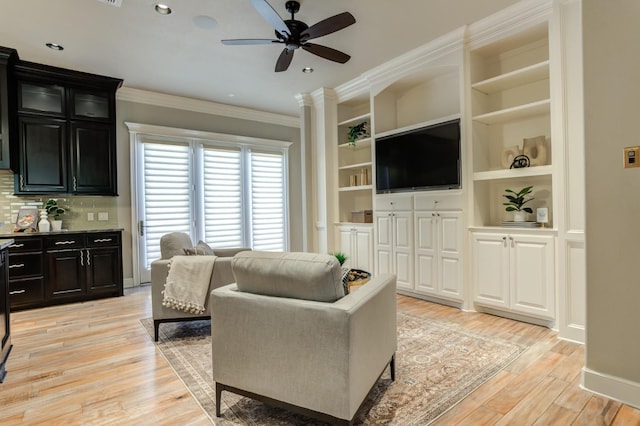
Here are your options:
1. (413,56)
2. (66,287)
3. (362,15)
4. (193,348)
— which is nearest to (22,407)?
(193,348)

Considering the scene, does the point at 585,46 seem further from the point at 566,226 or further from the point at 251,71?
the point at 251,71

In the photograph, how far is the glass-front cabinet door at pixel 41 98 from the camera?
4.25 metres

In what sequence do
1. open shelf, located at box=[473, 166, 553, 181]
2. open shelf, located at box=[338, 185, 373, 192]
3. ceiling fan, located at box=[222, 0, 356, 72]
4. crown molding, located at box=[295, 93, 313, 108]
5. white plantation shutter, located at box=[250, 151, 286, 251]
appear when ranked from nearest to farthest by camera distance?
ceiling fan, located at box=[222, 0, 356, 72], open shelf, located at box=[473, 166, 553, 181], open shelf, located at box=[338, 185, 373, 192], crown molding, located at box=[295, 93, 313, 108], white plantation shutter, located at box=[250, 151, 286, 251]

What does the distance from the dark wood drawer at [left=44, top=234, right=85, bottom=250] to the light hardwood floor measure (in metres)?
1.08

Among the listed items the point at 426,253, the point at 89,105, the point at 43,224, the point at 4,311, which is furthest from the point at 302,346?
the point at 89,105

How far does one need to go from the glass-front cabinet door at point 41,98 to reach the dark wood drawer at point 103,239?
168cm

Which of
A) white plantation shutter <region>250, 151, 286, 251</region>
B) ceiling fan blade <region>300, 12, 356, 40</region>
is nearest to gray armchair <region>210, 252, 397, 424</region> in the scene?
ceiling fan blade <region>300, 12, 356, 40</region>

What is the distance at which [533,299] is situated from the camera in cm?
322

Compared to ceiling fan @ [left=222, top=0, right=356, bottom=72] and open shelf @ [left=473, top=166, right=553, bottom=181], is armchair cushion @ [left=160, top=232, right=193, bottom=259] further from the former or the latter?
open shelf @ [left=473, top=166, right=553, bottom=181]

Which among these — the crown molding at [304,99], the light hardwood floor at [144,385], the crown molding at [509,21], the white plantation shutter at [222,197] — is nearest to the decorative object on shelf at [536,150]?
the crown molding at [509,21]

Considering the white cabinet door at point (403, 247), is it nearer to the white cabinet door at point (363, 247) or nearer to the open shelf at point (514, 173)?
the white cabinet door at point (363, 247)

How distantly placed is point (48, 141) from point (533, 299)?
5.95m

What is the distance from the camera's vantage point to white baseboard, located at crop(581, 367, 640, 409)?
6.35 ft

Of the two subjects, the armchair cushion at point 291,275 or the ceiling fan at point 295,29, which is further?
the ceiling fan at point 295,29
